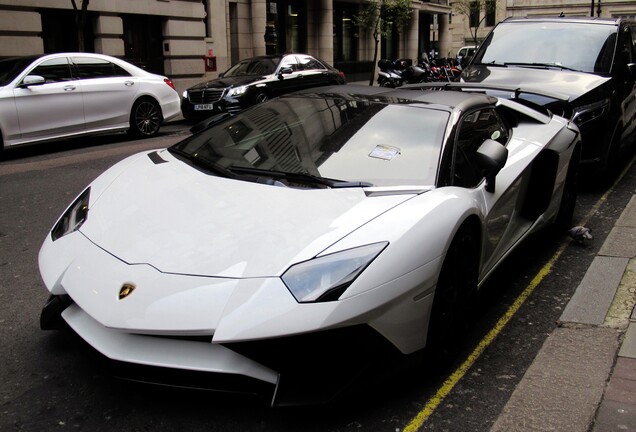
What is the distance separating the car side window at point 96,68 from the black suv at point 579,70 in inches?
265

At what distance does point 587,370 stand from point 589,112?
14.9ft

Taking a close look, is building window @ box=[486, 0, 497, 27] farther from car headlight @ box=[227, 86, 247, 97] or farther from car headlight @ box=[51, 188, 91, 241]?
car headlight @ box=[51, 188, 91, 241]

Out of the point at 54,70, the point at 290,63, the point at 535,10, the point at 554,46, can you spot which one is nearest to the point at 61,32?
the point at 290,63

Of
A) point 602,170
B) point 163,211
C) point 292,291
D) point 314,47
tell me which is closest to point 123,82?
point 602,170

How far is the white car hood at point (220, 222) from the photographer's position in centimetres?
283

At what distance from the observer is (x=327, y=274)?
273 cm

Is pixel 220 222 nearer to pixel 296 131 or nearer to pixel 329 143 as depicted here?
pixel 329 143

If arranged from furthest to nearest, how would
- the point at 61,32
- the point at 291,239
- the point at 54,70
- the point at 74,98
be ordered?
the point at 61,32
the point at 74,98
the point at 54,70
the point at 291,239

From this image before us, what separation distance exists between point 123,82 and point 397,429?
419 inches

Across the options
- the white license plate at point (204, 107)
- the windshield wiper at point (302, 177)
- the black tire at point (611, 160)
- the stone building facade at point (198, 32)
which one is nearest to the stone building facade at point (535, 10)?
the stone building facade at point (198, 32)

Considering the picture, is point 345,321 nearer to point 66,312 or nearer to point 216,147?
point 66,312

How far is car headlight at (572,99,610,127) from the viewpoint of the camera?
23.3 feet

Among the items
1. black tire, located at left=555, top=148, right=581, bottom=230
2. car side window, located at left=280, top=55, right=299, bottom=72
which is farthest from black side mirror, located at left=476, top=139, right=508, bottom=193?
car side window, located at left=280, top=55, right=299, bottom=72

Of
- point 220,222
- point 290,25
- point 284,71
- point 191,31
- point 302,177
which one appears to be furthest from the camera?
point 290,25
